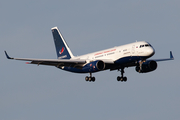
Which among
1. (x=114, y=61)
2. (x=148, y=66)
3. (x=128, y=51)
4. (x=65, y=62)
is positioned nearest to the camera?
(x=128, y=51)

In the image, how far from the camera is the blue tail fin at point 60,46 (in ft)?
278

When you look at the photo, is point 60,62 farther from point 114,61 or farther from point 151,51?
point 151,51

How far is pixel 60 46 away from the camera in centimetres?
8662

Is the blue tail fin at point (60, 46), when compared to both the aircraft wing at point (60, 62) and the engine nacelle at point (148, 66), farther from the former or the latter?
the engine nacelle at point (148, 66)

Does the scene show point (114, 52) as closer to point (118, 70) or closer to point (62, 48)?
point (118, 70)

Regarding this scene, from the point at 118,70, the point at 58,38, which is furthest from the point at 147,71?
the point at 58,38

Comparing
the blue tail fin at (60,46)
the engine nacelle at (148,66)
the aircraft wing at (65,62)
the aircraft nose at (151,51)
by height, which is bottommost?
the engine nacelle at (148,66)

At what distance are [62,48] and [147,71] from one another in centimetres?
1978

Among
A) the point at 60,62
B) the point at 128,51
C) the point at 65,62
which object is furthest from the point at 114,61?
the point at 60,62

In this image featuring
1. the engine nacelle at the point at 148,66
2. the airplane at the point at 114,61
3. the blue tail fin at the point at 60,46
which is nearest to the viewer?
the airplane at the point at 114,61

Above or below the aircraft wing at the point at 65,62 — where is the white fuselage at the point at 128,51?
above

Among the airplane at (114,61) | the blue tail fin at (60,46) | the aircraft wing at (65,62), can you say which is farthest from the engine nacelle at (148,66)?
the blue tail fin at (60,46)

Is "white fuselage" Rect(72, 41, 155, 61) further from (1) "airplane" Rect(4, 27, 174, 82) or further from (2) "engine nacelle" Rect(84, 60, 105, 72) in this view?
(2) "engine nacelle" Rect(84, 60, 105, 72)

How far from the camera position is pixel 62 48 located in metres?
86.0
